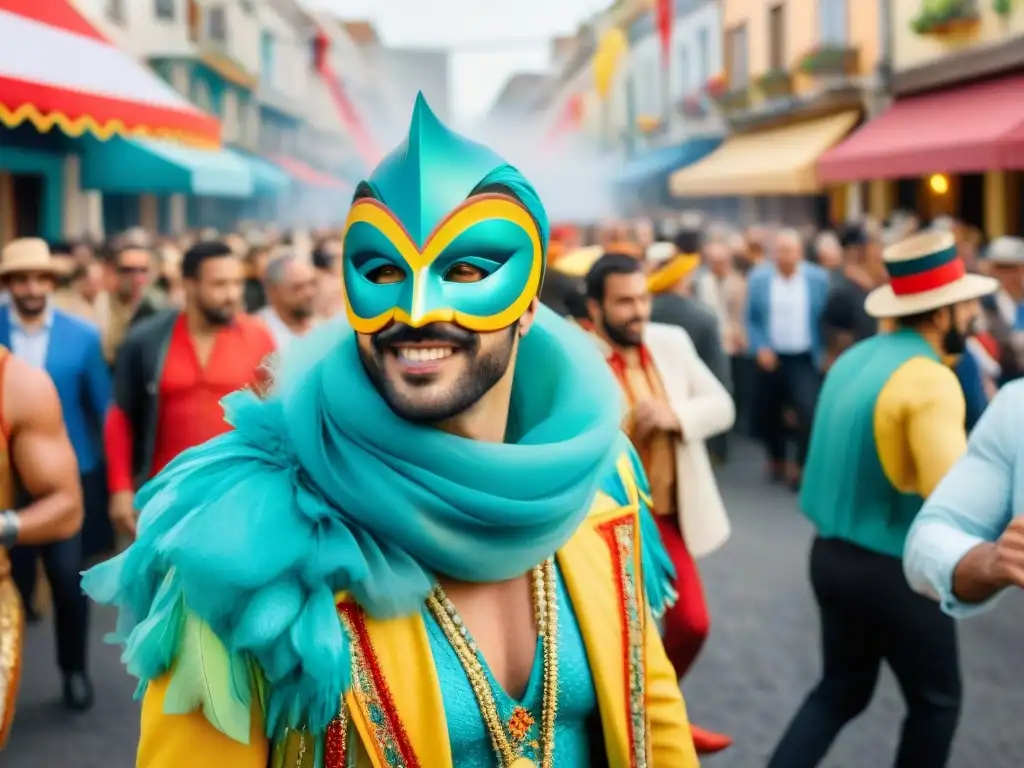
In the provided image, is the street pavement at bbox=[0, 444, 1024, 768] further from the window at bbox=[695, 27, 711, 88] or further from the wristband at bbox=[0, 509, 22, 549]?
the window at bbox=[695, 27, 711, 88]

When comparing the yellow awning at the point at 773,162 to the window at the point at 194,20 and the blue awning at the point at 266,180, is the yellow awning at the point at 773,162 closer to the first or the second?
the blue awning at the point at 266,180

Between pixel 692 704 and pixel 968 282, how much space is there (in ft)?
7.33

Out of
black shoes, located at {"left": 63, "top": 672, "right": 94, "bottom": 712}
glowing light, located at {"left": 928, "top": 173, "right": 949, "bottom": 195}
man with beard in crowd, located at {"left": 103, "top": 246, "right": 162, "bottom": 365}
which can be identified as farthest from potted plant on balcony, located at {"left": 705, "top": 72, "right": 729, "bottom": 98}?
black shoes, located at {"left": 63, "top": 672, "right": 94, "bottom": 712}

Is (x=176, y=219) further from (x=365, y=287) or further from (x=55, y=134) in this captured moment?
(x=365, y=287)

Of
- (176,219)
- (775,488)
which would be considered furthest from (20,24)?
(176,219)

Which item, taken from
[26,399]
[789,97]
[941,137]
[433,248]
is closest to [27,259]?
[26,399]

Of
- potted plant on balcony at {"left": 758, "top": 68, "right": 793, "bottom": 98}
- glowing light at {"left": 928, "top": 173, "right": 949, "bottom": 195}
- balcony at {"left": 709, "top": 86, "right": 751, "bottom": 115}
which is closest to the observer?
glowing light at {"left": 928, "top": 173, "right": 949, "bottom": 195}

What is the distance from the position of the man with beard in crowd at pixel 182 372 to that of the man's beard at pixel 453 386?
335 centimetres

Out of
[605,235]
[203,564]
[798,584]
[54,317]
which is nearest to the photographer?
[203,564]

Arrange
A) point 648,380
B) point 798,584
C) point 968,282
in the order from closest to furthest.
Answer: point 968,282 → point 648,380 → point 798,584

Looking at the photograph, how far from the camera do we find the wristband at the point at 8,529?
345cm

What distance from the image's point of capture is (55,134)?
11062 mm

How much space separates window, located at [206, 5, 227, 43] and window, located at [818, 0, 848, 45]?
614 inches

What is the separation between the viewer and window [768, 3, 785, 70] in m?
24.2
